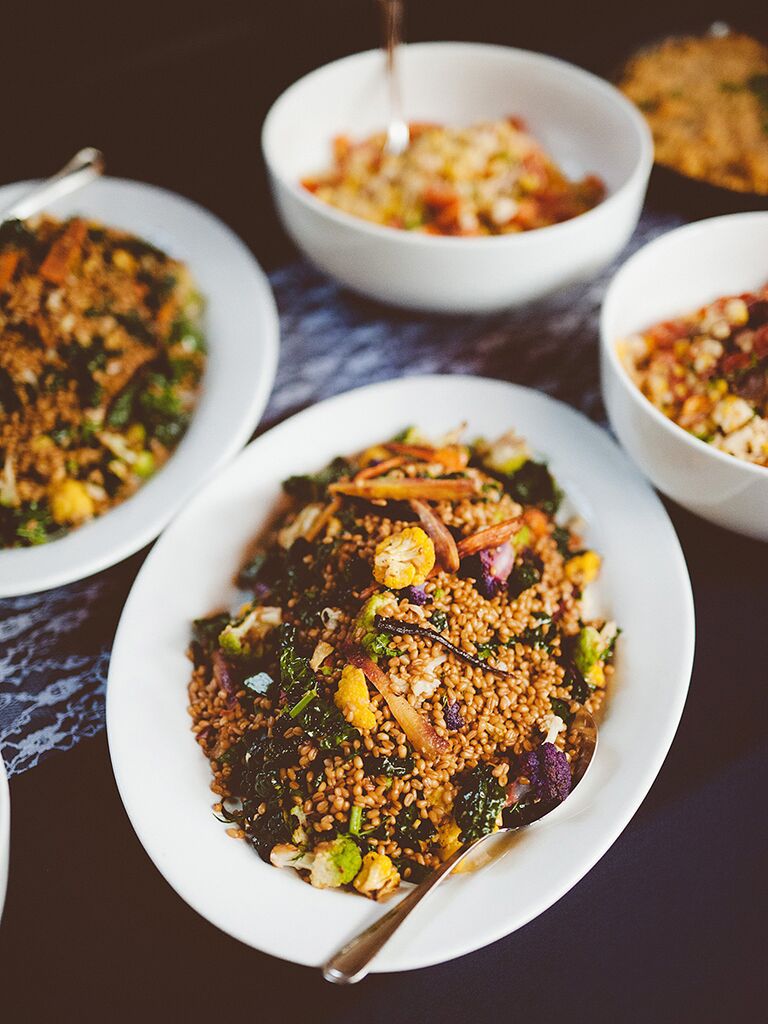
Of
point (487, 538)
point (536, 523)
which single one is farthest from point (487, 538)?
point (536, 523)

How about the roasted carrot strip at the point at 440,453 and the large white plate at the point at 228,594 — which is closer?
the large white plate at the point at 228,594

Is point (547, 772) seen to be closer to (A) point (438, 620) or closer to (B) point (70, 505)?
(A) point (438, 620)

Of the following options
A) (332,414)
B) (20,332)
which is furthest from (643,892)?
(20,332)

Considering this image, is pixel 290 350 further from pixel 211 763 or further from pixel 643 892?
pixel 643 892

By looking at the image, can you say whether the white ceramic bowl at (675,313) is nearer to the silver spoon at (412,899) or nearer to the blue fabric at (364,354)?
the blue fabric at (364,354)

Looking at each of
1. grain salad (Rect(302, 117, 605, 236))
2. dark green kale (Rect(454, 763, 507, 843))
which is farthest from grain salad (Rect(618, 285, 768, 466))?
dark green kale (Rect(454, 763, 507, 843))

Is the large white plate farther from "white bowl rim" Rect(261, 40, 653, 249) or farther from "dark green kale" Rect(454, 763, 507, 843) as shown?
"white bowl rim" Rect(261, 40, 653, 249)

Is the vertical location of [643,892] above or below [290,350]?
below

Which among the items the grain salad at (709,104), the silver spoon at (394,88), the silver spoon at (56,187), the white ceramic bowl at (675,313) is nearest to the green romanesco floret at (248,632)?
the white ceramic bowl at (675,313)
